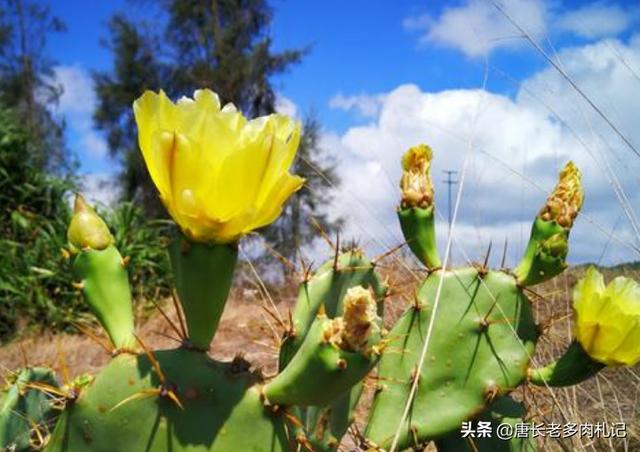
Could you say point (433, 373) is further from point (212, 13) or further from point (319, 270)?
point (212, 13)

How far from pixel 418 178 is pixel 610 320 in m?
0.42

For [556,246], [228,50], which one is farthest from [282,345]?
[228,50]

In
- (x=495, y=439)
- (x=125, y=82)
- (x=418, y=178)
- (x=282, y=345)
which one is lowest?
(x=495, y=439)

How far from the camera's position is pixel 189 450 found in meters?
0.84

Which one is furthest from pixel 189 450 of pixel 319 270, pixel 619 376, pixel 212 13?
pixel 212 13

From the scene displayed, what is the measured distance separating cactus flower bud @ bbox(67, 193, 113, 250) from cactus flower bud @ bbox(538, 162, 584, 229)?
0.82 m

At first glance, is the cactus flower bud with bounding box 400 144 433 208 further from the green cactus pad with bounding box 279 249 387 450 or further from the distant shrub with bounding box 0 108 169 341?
the distant shrub with bounding box 0 108 169 341

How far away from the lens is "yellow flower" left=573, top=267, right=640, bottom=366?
47.4 inches

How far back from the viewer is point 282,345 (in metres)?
1.08

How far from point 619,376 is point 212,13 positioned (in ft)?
42.4

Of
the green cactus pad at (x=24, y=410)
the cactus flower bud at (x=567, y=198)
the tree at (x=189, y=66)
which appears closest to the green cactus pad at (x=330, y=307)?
the cactus flower bud at (x=567, y=198)

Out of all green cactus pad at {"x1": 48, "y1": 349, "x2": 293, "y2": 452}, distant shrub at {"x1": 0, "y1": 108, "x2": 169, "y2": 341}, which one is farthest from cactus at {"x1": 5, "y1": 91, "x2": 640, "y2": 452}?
distant shrub at {"x1": 0, "y1": 108, "x2": 169, "y2": 341}

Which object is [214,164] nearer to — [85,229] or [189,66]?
[85,229]

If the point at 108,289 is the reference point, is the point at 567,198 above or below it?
above
